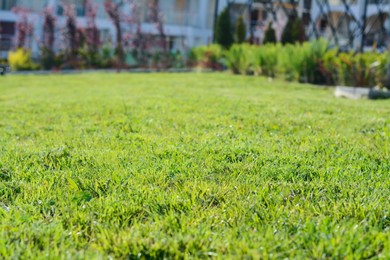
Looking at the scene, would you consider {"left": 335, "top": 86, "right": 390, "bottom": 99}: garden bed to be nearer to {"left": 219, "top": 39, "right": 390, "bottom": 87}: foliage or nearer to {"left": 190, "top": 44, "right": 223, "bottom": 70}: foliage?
{"left": 219, "top": 39, "right": 390, "bottom": 87}: foliage

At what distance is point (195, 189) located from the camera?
10.9ft

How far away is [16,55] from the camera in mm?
21750

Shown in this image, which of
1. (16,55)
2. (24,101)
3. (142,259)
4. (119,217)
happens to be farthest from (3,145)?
(16,55)

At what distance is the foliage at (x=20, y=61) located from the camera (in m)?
21.7

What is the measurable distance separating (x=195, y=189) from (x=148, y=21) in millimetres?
29390

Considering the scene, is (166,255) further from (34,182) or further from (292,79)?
(292,79)

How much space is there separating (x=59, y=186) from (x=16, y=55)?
19669 mm

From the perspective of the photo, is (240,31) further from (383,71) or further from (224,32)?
(383,71)

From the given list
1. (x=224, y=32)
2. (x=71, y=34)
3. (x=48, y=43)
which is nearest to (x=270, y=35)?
(x=224, y=32)

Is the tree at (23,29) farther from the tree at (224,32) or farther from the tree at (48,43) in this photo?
the tree at (224,32)

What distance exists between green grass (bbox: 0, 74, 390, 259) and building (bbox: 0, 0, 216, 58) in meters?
23.7

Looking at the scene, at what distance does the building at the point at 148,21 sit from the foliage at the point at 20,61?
20.7 feet

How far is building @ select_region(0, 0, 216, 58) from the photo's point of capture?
30328mm

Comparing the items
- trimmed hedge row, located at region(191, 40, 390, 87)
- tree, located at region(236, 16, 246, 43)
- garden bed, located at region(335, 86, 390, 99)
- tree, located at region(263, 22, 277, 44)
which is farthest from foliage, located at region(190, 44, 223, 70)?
garden bed, located at region(335, 86, 390, 99)
